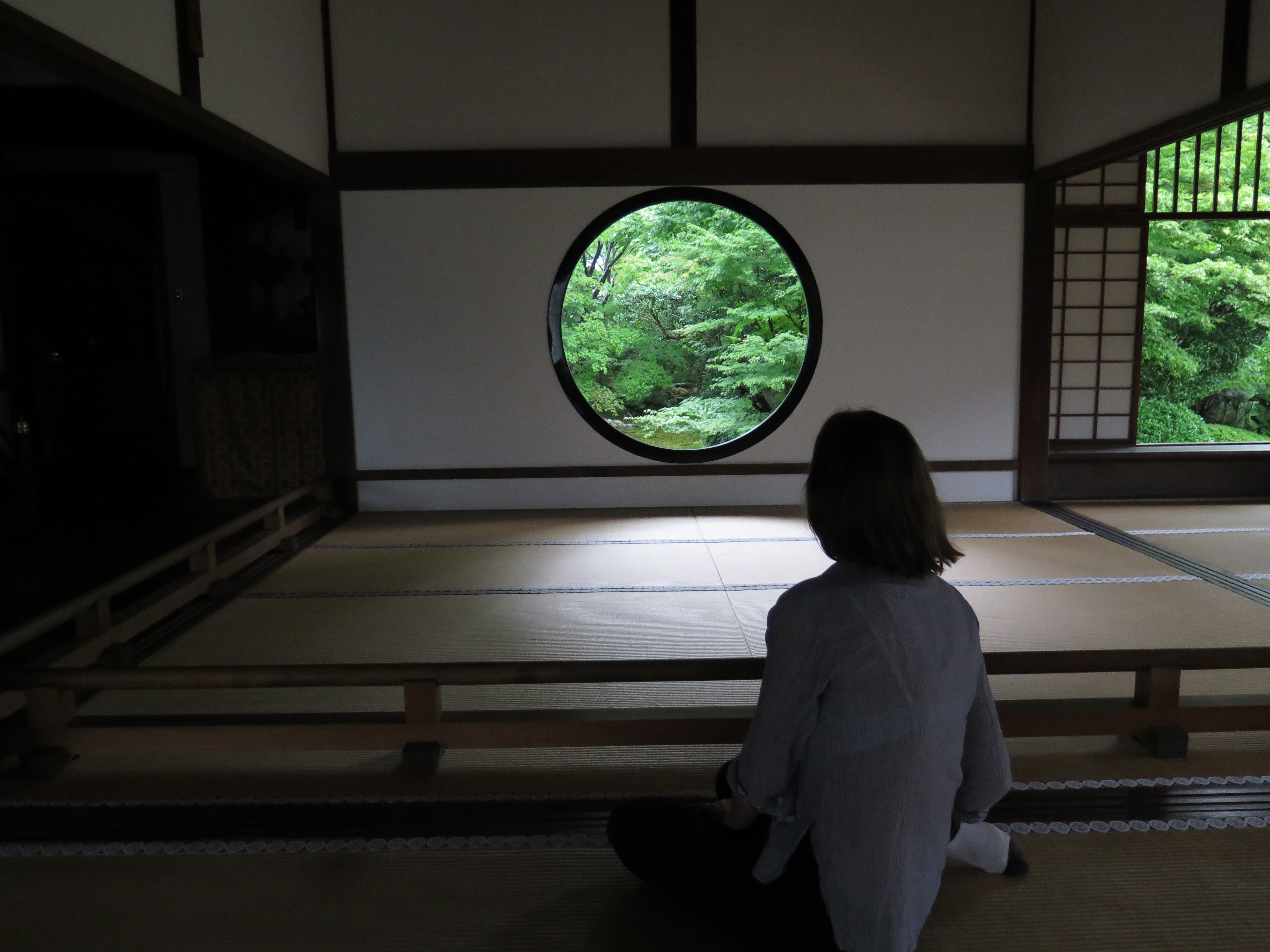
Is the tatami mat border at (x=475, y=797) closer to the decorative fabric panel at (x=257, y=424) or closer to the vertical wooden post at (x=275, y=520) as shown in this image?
the vertical wooden post at (x=275, y=520)

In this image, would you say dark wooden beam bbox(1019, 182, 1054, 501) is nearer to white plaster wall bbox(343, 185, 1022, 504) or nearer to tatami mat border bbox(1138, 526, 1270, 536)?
white plaster wall bbox(343, 185, 1022, 504)

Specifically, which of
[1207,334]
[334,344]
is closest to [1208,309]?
[1207,334]

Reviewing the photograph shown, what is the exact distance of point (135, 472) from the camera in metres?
7.11

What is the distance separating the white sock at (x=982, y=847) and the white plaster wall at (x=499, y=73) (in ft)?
14.8

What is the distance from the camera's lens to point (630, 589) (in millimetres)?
3791

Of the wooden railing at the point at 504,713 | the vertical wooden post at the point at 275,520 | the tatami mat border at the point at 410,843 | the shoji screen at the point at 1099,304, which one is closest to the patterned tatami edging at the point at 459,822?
the tatami mat border at the point at 410,843

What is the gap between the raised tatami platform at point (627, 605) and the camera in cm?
275

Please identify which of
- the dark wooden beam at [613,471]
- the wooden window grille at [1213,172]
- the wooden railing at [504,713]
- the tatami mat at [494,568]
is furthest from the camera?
the wooden window grille at [1213,172]

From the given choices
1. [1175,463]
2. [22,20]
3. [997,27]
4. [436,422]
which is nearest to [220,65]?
[22,20]

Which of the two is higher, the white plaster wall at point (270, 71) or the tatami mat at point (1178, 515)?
the white plaster wall at point (270, 71)

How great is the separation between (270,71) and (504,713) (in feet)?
11.8

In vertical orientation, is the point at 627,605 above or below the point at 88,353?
below

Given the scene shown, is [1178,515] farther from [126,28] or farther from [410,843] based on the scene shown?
[126,28]

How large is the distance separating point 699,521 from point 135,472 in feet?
14.8
